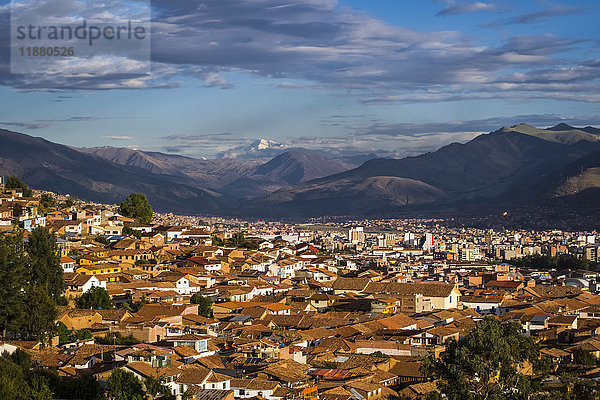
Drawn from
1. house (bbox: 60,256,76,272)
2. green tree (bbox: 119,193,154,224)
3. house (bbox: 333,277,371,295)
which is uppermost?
green tree (bbox: 119,193,154,224)

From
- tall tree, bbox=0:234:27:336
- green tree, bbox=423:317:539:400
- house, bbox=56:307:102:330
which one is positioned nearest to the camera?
green tree, bbox=423:317:539:400

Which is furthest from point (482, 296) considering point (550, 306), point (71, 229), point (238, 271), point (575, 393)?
point (575, 393)

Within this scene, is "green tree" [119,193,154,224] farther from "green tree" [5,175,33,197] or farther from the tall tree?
the tall tree

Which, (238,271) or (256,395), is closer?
(256,395)

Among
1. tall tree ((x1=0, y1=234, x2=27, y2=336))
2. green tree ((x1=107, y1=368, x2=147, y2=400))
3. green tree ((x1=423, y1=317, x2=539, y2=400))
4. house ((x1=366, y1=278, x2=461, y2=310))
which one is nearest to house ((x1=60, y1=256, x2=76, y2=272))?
tall tree ((x1=0, y1=234, x2=27, y2=336))

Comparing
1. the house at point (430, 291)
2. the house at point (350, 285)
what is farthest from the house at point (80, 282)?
→ the house at point (430, 291)

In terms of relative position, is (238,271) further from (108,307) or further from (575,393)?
(575,393)

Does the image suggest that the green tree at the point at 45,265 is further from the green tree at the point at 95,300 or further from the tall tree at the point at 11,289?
the tall tree at the point at 11,289
